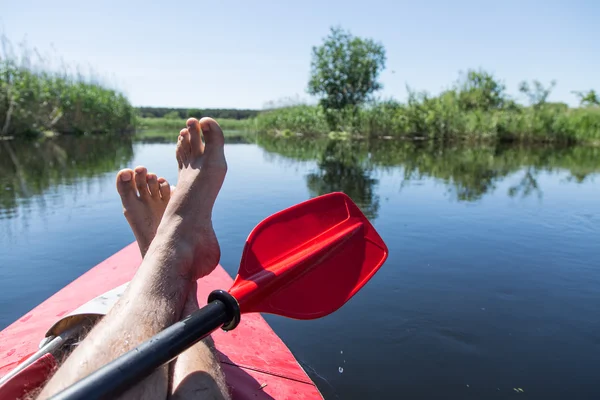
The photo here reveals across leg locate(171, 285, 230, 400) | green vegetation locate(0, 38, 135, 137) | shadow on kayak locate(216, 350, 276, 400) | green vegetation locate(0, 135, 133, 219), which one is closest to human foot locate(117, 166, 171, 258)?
shadow on kayak locate(216, 350, 276, 400)

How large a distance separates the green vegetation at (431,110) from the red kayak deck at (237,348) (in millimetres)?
20595

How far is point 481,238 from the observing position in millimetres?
3707

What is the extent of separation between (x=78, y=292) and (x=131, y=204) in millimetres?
452

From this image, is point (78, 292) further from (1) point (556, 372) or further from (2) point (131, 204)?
(1) point (556, 372)

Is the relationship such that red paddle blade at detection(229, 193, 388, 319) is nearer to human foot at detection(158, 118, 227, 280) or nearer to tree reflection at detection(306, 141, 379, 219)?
human foot at detection(158, 118, 227, 280)

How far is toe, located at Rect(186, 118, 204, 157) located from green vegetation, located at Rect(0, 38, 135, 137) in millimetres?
19465

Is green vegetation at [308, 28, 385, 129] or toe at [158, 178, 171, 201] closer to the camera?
toe at [158, 178, 171, 201]

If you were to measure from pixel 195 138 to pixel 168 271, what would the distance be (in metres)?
0.79

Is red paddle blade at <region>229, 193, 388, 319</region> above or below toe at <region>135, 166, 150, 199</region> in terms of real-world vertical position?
below

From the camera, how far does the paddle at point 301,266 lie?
1.11 metres

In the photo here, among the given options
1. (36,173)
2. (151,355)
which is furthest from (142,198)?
(36,173)

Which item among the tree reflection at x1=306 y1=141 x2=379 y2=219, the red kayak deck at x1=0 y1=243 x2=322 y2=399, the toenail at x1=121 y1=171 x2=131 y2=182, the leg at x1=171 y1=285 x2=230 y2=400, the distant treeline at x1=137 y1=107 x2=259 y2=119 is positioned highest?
the distant treeline at x1=137 y1=107 x2=259 y2=119

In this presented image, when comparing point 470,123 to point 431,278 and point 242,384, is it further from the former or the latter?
point 242,384

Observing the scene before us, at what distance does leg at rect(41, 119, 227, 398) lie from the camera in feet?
3.02
